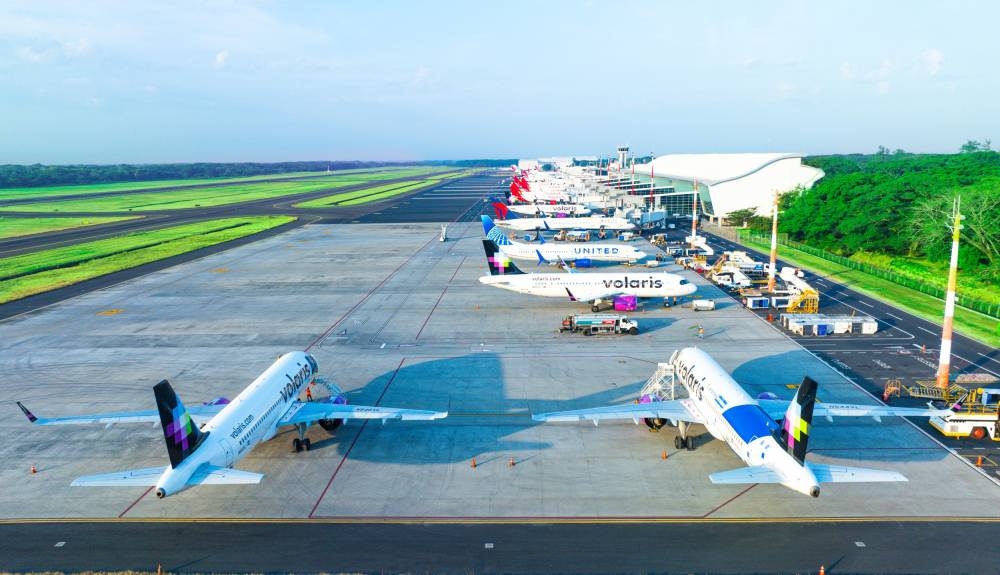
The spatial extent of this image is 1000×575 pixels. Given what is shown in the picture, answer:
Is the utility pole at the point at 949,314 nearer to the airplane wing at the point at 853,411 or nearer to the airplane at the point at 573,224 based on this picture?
the airplane wing at the point at 853,411

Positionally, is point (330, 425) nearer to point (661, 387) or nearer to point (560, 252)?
point (661, 387)

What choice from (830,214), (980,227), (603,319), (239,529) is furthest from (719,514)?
(830,214)

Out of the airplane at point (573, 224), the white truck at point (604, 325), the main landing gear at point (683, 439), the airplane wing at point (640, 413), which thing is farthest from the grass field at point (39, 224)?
the main landing gear at point (683, 439)

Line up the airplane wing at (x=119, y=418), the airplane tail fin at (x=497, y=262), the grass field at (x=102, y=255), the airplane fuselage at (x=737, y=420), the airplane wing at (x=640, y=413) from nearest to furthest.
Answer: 1. the airplane fuselage at (x=737, y=420)
2. the airplane wing at (x=119, y=418)
3. the airplane wing at (x=640, y=413)
4. the airplane tail fin at (x=497, y=262)
5. the grass field at (x=102, y=255)

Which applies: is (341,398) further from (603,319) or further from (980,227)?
(980,227)

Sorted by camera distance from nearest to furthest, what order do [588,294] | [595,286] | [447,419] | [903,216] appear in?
[447,419], [588,294], [595,286], [903,216]

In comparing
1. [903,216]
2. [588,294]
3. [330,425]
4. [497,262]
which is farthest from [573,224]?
[330,425]
